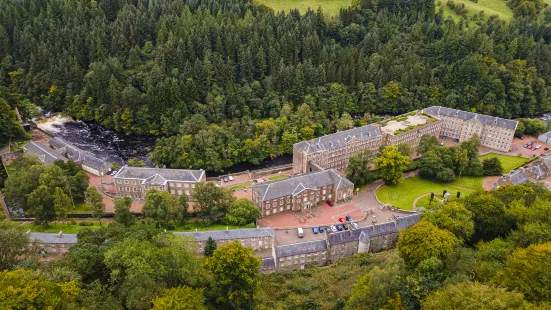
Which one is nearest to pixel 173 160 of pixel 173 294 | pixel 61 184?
pixel 61 184

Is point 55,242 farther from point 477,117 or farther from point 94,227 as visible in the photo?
point 477,117

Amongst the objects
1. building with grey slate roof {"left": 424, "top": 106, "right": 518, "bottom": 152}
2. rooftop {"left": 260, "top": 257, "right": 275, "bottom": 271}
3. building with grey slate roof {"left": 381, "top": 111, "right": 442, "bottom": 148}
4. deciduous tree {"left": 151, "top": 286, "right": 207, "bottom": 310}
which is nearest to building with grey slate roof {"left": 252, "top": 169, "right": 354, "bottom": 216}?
rooftop {"left": 260, "top": 257, "right": 275, "bottom": 271}

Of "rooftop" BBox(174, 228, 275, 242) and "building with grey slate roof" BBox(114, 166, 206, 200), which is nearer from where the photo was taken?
"rooftop" BBox(174, 228, 275, 242)

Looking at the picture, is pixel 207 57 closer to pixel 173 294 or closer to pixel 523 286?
pixel 173 294

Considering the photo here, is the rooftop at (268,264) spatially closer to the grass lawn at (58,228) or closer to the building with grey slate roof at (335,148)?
the grass lawn at (58,228)

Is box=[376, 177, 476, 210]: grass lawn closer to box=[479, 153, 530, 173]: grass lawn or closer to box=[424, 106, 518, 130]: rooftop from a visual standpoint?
box=[479, 153, 530, 173]: grass lawn

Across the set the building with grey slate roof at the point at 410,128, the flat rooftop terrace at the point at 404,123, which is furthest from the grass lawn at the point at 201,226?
the flat rooftop terrace at the point at 404,123
